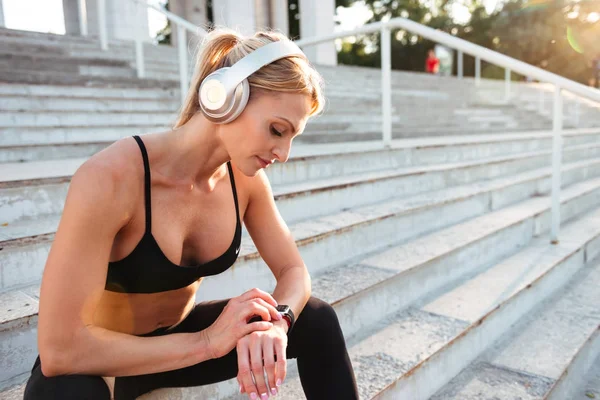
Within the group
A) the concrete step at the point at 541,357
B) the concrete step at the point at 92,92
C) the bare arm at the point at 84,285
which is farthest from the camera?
the concrete step at the point at 92,92

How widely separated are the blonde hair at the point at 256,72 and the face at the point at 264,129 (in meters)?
0.02

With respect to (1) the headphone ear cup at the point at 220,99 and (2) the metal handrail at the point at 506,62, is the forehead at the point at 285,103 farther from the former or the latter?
(2) the metal handrail at the point at 506,62

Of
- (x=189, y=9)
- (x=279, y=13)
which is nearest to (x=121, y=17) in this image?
(x=189, y=9)

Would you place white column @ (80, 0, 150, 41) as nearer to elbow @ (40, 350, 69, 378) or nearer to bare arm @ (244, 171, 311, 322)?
bare arm @ (244, 171, 311, 322)

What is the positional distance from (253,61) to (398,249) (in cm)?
185

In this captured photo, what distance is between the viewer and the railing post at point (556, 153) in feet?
10.1

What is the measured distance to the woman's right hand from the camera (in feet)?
3.83

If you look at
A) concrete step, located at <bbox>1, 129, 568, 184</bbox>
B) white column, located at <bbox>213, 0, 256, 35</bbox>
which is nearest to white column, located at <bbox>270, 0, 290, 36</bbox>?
white column, located at <bbox>213, 0, 256, 35</bbox>

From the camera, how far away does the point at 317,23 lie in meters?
11.6

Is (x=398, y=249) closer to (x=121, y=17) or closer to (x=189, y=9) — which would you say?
(x=121, y=17)

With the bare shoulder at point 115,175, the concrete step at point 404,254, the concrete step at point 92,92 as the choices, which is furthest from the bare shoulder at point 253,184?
the concrete step at point 92,92

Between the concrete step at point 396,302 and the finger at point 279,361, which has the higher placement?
the finger at point 279,361

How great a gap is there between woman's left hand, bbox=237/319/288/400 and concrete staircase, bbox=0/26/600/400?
0.42 metres

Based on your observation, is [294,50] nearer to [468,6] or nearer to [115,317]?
[115,317]
